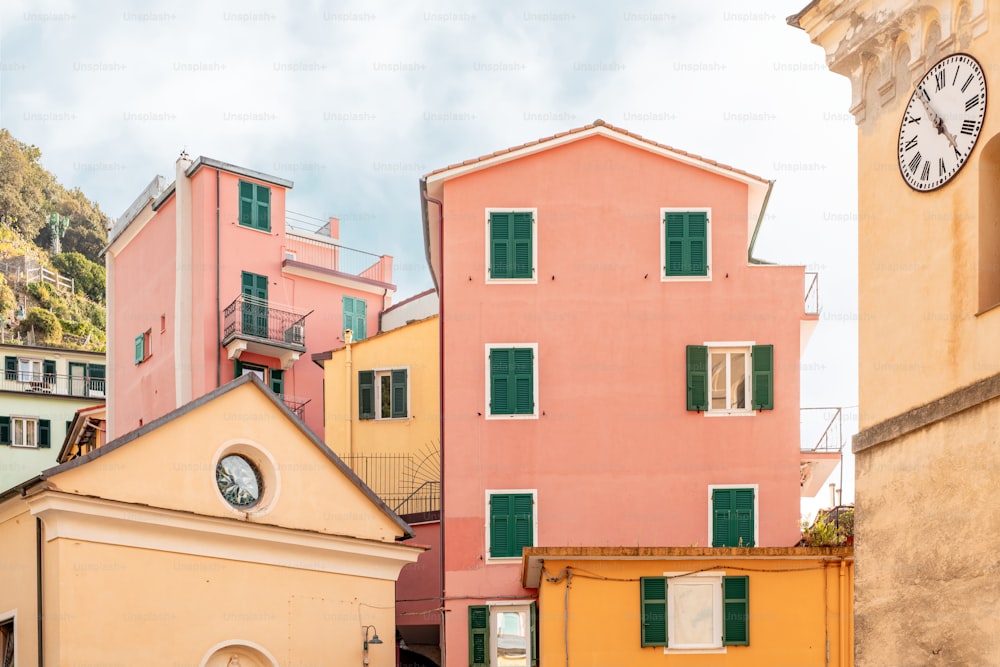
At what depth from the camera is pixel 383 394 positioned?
135ft

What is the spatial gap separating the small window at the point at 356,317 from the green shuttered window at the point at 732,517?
20.4m

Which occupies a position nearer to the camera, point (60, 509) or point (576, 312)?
point (60, 509)

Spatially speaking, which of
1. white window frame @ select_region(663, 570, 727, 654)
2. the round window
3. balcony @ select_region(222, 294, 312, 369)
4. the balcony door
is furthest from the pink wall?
the balcony door

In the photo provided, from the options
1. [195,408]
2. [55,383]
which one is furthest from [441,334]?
[55,383]

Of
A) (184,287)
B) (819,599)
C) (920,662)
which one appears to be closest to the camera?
(920,662)

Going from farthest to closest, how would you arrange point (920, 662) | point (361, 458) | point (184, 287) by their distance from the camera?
point (184, 287) → point (361, 458) → point (920, 662)

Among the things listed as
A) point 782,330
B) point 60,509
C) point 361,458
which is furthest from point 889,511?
point 361,458

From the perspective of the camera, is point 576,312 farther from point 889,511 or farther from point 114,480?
point 889,511

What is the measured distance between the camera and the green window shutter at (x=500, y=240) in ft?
115

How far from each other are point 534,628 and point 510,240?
8.35m

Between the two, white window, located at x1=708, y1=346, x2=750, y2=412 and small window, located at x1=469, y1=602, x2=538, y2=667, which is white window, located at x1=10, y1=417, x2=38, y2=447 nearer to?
small window, located at x1=469, y1=602, x2=538, y2=667

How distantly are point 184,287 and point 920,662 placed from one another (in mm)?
32663

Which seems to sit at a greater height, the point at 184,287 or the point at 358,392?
the point at 184,287

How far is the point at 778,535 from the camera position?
33.8m
